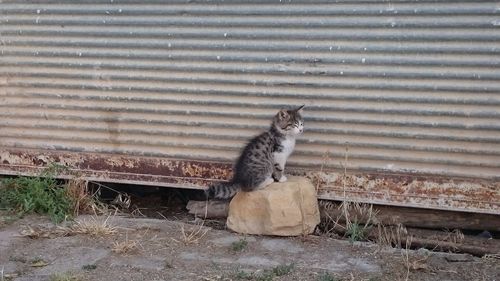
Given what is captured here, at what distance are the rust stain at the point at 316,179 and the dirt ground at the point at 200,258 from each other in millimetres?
467

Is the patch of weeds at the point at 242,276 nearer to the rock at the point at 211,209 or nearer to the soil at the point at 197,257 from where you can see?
the soil at the point at 197,257

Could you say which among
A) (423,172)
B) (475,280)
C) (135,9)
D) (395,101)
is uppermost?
(135,9)

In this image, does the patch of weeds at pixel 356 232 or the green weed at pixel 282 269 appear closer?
the green weed at pixel 282 269

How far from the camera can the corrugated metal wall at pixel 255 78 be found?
5.26m

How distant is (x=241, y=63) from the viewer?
5.73 meters

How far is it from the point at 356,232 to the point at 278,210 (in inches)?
26.4

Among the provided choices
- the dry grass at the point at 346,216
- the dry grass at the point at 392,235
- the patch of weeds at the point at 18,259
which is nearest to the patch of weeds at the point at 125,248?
the patch of weeds at the point at 18,259

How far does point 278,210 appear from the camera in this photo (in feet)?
17.5

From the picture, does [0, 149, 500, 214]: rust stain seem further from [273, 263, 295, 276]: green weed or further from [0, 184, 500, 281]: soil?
[273, 263, 295, 276]: green weed

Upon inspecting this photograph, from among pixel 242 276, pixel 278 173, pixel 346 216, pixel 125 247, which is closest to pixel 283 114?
pixel 278 173

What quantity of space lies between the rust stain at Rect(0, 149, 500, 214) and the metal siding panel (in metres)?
0.07

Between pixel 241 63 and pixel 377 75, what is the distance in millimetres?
1127

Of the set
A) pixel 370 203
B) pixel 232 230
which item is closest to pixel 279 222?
pixel 232 230

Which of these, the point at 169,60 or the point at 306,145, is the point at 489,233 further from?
the point at 169,60
